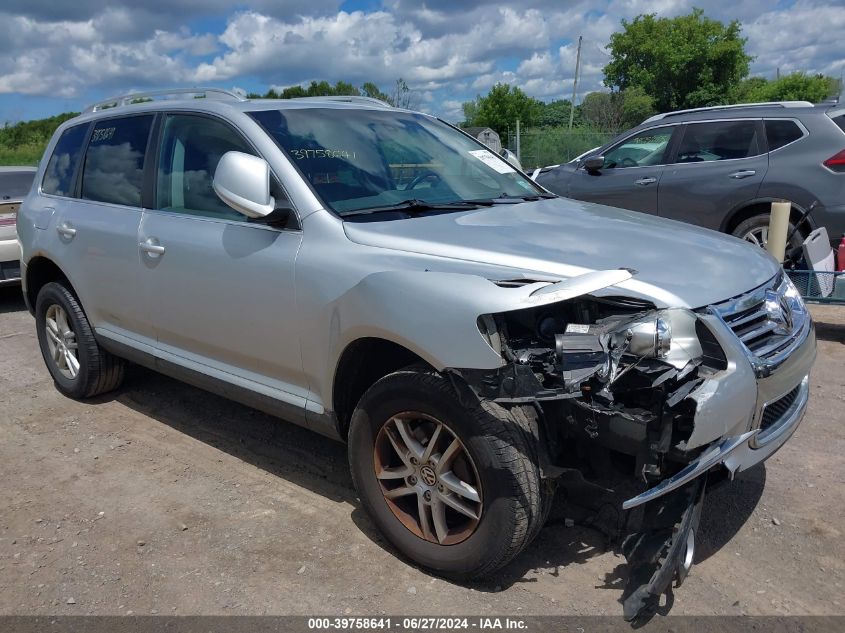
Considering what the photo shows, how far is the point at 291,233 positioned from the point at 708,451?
1927mm

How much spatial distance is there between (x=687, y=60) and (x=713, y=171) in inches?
1869

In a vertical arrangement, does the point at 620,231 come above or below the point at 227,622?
above

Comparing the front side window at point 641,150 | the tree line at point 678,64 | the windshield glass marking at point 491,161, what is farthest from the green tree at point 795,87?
the windshield glass marking at point 491,161

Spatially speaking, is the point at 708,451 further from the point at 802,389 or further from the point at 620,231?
the point at 620,231

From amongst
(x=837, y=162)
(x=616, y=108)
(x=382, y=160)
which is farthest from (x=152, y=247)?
(x=616, y=108)

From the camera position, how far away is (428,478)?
2887mm

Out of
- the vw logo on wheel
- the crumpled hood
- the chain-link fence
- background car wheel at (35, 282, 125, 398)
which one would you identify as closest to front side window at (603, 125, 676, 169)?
the crumpled hood

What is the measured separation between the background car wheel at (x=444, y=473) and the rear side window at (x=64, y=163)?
3.07 metres

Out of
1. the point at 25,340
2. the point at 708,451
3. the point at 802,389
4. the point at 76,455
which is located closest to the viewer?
the point at 708,451

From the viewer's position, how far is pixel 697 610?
2742 mm

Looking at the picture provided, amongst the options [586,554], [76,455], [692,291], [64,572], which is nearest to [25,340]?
[76,455]

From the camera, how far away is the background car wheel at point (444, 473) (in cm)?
260

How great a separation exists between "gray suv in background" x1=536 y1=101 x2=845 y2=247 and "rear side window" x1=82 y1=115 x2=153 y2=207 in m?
4.33

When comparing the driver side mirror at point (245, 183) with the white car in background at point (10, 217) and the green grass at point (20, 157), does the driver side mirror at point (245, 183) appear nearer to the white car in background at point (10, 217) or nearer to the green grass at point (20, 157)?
the white car in background at point (10, 217)
